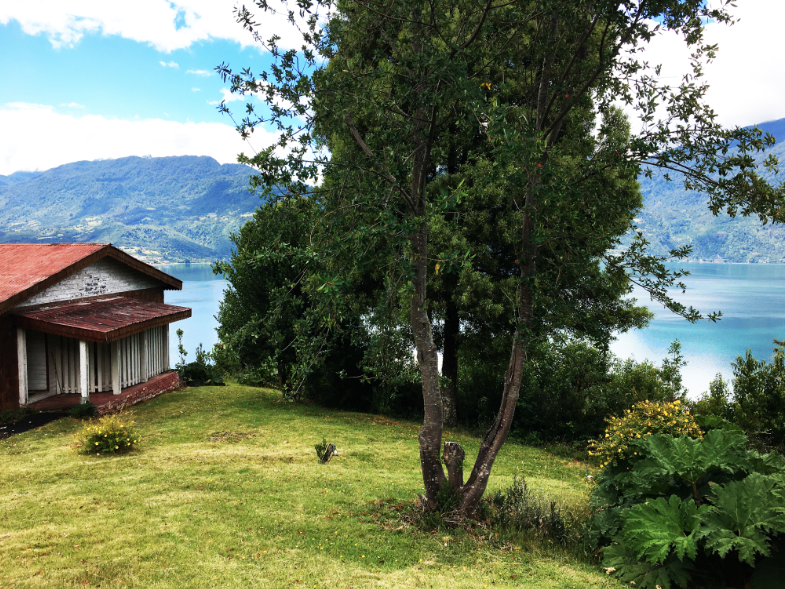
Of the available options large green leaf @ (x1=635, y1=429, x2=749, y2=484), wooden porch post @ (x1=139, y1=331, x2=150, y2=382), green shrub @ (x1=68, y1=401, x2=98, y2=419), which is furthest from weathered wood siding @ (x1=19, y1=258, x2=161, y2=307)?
large green leaf @ (x1=635, y1=429, x2=749, y2=484)

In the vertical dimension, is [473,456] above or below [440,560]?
below

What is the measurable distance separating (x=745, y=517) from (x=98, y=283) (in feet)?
60.6

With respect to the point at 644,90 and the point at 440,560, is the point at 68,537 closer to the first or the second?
the point at 440,560

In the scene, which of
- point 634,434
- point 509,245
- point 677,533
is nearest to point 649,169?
point 634,434

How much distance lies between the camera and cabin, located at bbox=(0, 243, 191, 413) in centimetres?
1370

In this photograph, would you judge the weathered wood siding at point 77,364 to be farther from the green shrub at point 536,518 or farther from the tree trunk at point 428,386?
the green shrub at point 536,518

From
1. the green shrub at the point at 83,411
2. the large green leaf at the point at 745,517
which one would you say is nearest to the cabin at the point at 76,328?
the green shrub at the point at 83,411

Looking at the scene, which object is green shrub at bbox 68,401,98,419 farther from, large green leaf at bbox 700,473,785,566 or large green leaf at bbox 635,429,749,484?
large green leaf at bbox 700,473,785,566

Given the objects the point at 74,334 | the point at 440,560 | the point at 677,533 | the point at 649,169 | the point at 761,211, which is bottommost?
the point at 440,560

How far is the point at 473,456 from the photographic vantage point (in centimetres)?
1307

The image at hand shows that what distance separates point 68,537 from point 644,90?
10488 mm

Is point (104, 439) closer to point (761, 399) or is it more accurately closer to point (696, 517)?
point (696, 517)

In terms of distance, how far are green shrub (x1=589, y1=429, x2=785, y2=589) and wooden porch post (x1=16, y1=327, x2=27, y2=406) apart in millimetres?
15121

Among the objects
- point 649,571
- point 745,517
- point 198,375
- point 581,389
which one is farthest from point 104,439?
point 581,389
